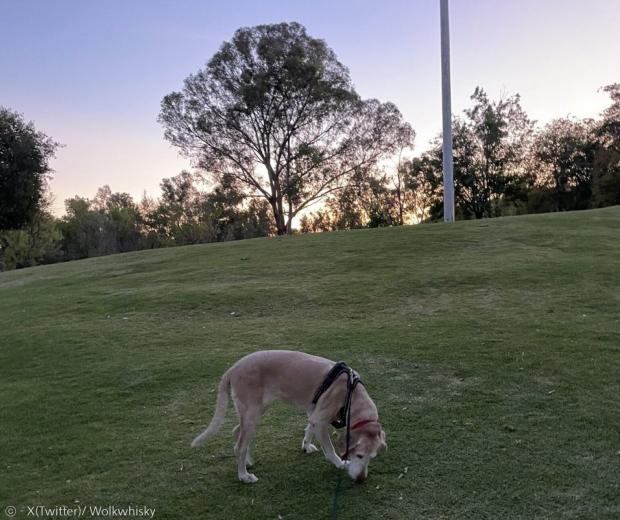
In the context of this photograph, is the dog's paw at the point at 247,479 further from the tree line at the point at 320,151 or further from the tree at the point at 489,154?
the tree at the point at 489,154

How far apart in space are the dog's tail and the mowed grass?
32 centimetres

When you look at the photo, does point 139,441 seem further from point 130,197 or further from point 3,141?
point 130,197

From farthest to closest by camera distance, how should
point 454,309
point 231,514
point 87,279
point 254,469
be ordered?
point 87,279 → point 454,309 → point 254,469 → point 231,514

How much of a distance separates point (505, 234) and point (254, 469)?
1184 cm

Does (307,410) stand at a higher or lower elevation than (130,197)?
lower

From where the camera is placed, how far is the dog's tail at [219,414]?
3.44 meters

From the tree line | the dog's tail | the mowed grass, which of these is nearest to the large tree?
the tree line

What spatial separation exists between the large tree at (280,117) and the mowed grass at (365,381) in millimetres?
25553

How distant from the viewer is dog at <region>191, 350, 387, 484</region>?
322 centimetres

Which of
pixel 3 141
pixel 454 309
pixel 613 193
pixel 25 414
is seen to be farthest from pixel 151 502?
pixel 613 193

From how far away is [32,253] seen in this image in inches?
1929

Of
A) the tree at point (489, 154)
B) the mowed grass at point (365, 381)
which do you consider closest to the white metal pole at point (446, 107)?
the mowed grass at point (365, 381)

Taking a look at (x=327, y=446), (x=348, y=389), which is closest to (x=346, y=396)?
(x=348, y=389)

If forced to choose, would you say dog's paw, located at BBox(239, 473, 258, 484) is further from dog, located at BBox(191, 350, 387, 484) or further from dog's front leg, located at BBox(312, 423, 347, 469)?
dog's front leg, located at BBox(312, 423, 347, 469)
